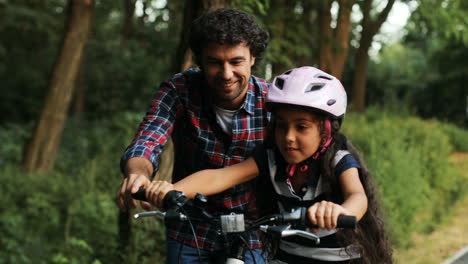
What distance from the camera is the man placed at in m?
3.00

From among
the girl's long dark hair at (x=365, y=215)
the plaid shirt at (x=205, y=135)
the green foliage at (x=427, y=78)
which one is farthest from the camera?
the green foliage at (x=427, y=78)

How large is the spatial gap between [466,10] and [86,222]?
6.31m

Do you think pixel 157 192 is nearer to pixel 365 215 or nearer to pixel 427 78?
pixel 365 215

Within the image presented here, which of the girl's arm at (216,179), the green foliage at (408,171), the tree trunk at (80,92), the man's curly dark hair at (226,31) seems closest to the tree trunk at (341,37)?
the green foliage at (408,171)

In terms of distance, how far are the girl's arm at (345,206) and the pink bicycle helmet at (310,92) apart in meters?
0.32

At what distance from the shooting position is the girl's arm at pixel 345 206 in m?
2.25

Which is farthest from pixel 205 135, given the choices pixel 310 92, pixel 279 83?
pixel 310 92

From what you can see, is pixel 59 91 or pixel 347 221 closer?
pixel 347 221

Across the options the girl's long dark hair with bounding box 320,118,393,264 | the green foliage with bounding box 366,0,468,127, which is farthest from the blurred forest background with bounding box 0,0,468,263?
the green foliage with bounding box 366,0,468,127

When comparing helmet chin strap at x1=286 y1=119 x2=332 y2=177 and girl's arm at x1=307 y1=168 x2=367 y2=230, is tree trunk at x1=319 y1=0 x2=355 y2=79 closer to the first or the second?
helmet chin strap at x1=286 y1=119 x2=332 y2=177

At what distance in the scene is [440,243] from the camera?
8133mm

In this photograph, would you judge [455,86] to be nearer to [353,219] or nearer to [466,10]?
[466,10]

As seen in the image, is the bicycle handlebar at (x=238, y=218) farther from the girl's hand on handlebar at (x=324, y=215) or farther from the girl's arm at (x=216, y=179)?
the girl's arm at (x=216, y=179)

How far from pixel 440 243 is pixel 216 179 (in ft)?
20.2
